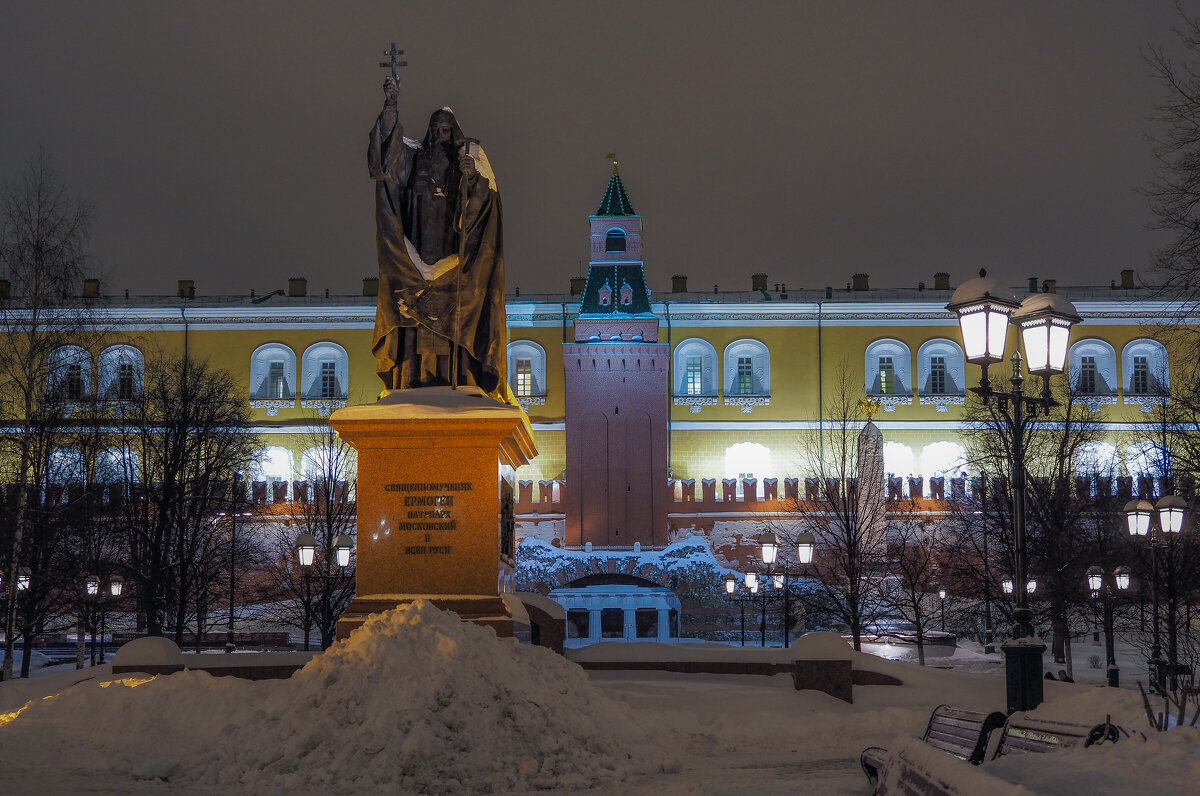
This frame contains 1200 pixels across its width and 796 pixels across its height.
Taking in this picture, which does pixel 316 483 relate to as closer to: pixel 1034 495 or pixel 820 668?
pixel 1034 495

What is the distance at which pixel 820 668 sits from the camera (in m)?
12.1

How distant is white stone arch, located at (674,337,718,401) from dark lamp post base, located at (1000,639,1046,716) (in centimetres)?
4543

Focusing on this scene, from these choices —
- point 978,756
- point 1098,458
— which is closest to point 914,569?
point 1098,458

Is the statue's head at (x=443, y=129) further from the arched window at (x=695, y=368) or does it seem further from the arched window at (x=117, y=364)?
the arched window at (x=695, y=368)

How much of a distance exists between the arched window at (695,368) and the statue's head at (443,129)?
143ft

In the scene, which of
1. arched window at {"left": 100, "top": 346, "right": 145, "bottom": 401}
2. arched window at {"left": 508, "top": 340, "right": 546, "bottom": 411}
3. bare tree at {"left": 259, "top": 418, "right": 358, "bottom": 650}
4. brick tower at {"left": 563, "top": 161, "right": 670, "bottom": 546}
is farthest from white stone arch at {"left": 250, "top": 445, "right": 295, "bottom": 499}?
brick tower at {"left": 563, "top": 161, "right": 670, "bottom": 546}

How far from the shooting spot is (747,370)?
55.8m

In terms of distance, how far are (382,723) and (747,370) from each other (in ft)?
159

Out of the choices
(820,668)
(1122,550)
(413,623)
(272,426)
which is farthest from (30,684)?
(272,426)

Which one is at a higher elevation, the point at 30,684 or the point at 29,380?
the point at 29,380

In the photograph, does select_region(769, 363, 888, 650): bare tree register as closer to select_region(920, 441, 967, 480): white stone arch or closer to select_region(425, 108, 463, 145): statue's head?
select_region(920, 441, 967, 480): white stone arch

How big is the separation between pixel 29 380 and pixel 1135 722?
16.7 m

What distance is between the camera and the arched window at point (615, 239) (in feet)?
172

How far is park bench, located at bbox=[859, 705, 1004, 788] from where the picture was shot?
715cm
